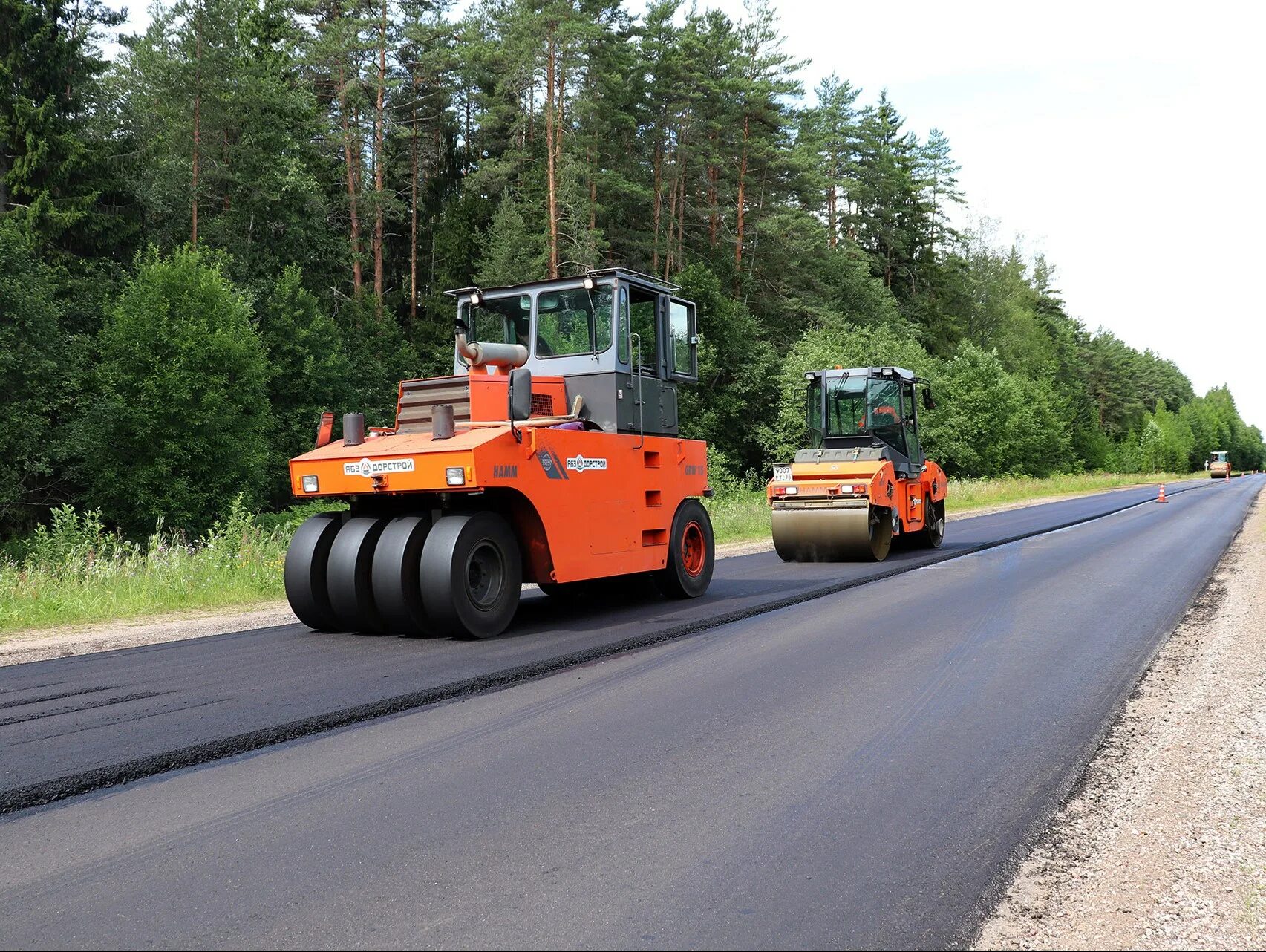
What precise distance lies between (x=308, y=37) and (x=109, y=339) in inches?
566

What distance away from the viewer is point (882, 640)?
25.4 ft

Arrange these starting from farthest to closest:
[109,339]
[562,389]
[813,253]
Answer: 1. [813,253]
2. [109,339]
3. [562,389]

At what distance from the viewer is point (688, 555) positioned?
10539mm

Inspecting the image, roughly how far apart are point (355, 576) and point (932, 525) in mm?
10802

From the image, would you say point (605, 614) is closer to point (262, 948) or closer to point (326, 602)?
point (326, 602)

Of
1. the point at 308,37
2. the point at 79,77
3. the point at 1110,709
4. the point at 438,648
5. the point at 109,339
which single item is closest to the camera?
the point at 1110,709

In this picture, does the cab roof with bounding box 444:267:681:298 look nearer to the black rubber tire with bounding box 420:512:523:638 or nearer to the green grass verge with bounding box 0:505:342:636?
the black rubber tire with bounding box 420:512:523:638

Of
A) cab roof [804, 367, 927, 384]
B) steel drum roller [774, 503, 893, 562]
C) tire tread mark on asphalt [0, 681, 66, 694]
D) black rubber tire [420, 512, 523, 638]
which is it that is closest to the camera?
tire tread mark on asphalt [0, 681, 66, 694]

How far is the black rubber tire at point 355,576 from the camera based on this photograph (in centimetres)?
805

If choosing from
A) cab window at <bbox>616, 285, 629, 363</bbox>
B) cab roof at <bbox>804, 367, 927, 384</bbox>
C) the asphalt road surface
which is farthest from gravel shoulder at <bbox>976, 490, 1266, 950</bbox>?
cab roof at <bbox>804, 367, 927, 384</bbox>

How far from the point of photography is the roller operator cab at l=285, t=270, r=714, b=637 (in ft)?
25.4

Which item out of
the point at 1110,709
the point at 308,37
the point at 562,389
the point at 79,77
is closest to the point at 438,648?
the point at 562,389

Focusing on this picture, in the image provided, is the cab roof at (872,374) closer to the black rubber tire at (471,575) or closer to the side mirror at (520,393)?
the side mirror at (520,393)

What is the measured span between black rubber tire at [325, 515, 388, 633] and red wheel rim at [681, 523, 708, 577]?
345 cm
